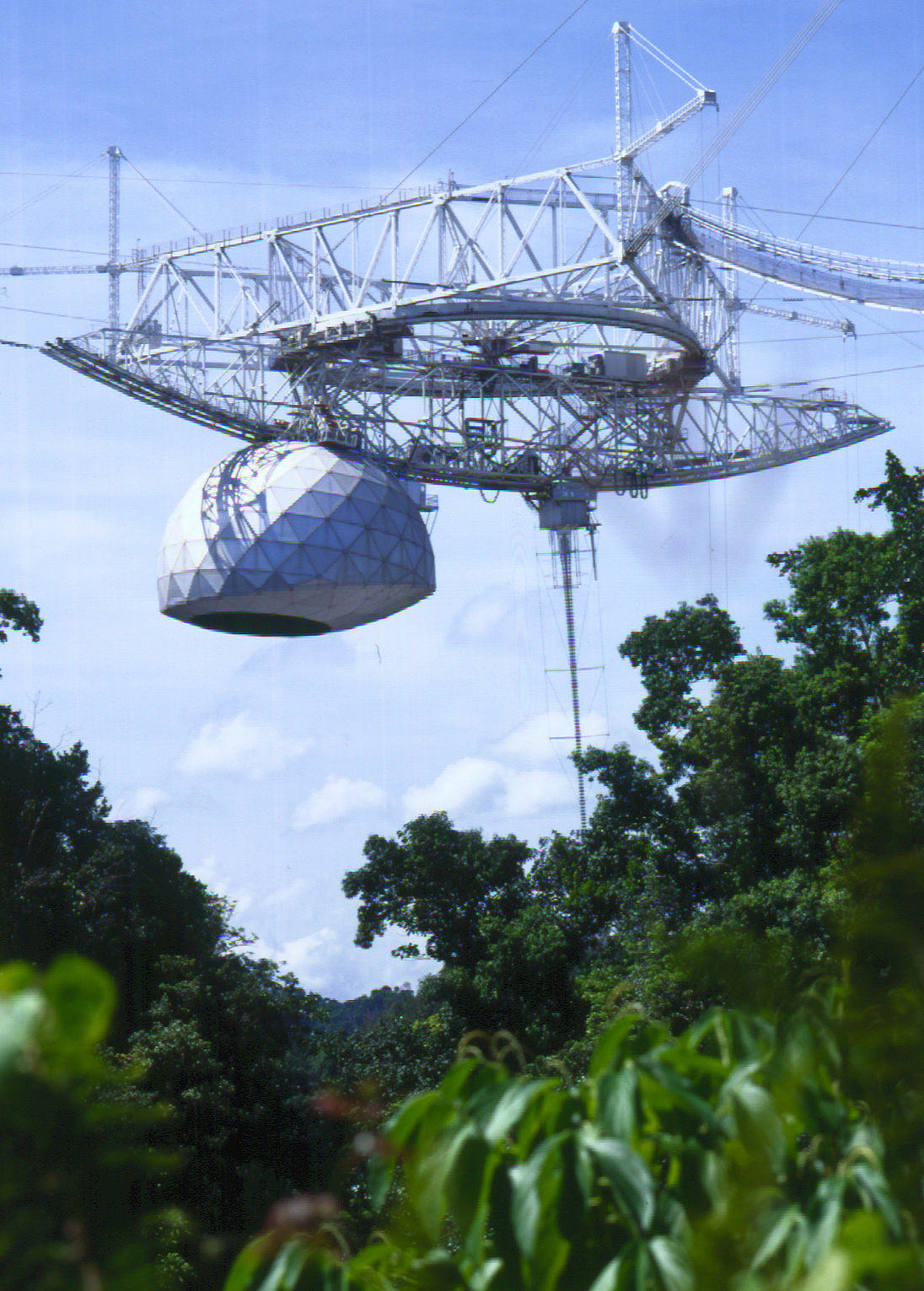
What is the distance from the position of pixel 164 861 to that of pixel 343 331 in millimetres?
14708

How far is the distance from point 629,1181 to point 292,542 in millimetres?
26098

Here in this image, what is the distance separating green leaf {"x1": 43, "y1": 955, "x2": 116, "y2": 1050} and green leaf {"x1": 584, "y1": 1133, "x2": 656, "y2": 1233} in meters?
1.17

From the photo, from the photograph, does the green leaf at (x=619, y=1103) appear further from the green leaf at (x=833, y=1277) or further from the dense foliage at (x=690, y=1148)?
the green leaf at (x=833, y=1277)

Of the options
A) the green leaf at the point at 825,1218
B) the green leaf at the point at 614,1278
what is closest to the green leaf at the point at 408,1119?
the green leaf at the point at 614,1278

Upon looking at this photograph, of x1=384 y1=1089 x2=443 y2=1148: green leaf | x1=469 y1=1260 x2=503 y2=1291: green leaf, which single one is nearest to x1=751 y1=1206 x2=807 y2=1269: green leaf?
x1=469 y1=1260 x2=503 y2=1291: green leaf

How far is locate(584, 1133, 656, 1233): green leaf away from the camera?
2.61 meters

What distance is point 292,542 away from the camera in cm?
2833

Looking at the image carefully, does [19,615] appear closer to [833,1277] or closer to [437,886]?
[437,886]

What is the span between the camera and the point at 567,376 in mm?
29781

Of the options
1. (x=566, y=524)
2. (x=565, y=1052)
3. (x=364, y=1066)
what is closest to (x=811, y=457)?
(x=566, y=524)

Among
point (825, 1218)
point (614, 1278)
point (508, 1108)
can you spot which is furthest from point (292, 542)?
point (825, 1218)

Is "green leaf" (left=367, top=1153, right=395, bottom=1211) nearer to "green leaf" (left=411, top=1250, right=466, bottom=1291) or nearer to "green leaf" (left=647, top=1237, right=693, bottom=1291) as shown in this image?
"green leaf" (left=411, top=1250, right=466, bottom=1291)

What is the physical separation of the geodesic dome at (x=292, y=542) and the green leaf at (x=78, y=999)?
26.7 metres

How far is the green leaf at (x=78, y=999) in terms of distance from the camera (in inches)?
71.6
